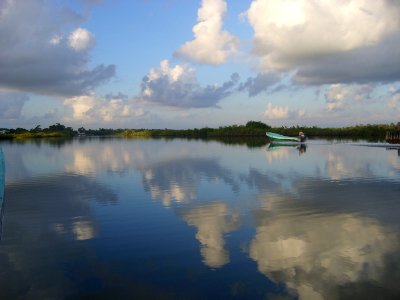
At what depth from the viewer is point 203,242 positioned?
1080 cm

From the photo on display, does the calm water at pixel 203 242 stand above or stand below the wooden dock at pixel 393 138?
below

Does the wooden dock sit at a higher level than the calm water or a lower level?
higher

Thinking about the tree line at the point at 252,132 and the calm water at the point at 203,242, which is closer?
the calm water at the point at 203,242

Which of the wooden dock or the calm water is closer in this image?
the calm water

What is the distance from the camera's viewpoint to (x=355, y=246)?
10.3m

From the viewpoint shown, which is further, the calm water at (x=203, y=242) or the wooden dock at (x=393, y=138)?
the wooden dock at (x=393, y=138)

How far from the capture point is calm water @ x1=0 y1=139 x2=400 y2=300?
311 inches

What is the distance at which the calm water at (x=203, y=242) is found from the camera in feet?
25.9

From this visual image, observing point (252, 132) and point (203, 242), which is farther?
point (252, 132)

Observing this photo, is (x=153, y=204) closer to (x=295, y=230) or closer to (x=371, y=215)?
(x=295, y=230)

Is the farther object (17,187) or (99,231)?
(17,187)

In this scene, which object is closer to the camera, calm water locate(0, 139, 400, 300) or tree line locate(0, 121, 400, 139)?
calm water locate(0, 139, 400, 300)

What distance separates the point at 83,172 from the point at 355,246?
76.9 feet

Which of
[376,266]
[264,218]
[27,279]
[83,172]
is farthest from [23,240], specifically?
[83,172]
